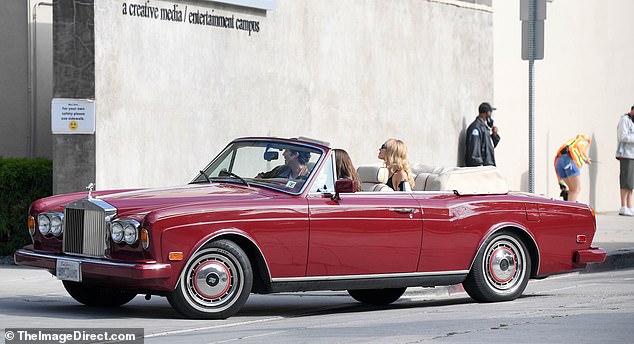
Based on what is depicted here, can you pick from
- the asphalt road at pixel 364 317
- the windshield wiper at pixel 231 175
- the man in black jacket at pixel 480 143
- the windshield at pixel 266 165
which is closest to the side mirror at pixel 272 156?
the windshield at pixel 266 165

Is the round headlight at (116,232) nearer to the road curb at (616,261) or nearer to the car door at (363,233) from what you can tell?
the car door at (363,233)

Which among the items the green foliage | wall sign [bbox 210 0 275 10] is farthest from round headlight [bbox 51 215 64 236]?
wall sign [bbox 210 0 275 10]

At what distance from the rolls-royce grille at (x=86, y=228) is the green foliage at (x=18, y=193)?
4444 mm

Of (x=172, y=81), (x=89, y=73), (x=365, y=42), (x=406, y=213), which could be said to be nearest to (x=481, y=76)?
(x=365, y=42)

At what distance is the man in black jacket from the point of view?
779 inches

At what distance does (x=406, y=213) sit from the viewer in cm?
1060

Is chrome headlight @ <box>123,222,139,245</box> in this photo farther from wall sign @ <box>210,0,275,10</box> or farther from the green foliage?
wall sign @ <box>210,0,275,10</box>

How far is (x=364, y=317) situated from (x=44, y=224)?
278cm

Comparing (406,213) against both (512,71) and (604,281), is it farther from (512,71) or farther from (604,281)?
(512,71)

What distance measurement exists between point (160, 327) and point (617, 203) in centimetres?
1831

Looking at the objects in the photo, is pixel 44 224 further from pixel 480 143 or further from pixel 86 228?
pixel 480 143

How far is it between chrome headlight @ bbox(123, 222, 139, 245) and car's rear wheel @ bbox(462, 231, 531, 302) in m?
3.28

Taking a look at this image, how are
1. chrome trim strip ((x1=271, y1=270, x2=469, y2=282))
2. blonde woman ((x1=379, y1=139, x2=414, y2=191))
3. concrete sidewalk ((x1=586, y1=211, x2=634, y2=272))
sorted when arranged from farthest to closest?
concrete sidewalk ((x1=586, y1=211, x2=634, y2=272))
blonde woman ((x1=379, y1=139, x2=414, y2=191))
chrome trim strip ((x1=271, y1=270, x2=469, y2=282))

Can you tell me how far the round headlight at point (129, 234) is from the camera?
9391 mm
